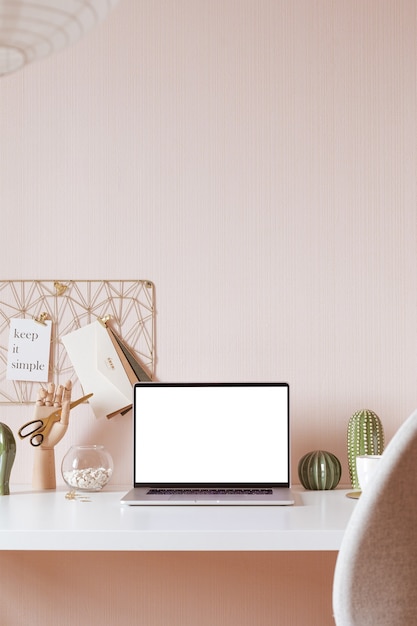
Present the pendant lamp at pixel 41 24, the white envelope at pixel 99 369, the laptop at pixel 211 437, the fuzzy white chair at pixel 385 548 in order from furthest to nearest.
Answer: the white envelope at pixel 99 369 → the laptop at pixel 211 437 → the pendant lamp at pixel 41 24 → the fuzzy white chair at pixel 385 548

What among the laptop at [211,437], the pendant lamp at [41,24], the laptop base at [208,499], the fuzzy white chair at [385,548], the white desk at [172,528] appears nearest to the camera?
the fuzzy white chair at [385,548]

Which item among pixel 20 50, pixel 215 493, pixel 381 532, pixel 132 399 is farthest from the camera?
pixel 132 399

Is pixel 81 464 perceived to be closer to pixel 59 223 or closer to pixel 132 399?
pixel 132 399

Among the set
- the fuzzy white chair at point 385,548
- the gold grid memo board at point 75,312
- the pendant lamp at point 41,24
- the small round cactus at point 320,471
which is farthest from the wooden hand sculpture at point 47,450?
the fuzzy white chair at point 385,548

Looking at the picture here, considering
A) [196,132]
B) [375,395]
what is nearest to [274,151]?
[196,132]

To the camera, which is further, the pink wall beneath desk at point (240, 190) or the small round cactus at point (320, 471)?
the pink wall beneath desk at point (240, 190)

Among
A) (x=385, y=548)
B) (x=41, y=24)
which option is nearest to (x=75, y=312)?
(x=41, y=24)

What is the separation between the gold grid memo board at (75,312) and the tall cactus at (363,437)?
0.49m

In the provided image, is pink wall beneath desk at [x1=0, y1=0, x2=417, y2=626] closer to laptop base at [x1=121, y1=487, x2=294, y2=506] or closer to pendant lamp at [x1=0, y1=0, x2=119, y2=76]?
laptop base at [x1=121, y1=487, x2=294, y2=506]

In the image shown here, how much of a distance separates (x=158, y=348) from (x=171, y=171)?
0.43 m

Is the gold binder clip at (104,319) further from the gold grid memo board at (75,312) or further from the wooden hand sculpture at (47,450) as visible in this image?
the wooden hand sculpture at (47,450)

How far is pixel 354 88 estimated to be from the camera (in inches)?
74.5

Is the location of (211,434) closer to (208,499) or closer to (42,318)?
(208,499)

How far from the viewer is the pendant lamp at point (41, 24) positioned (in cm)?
76
